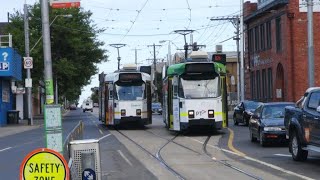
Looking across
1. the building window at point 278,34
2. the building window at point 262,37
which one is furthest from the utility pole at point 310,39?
the building window at point 262,37

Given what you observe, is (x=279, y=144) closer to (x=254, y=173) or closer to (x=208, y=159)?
(x=208, y=159)

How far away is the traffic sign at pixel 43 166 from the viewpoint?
22.1ft

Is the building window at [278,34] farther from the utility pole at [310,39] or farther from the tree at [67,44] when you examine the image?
the tree at [67,44]

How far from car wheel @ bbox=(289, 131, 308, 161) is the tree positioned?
38.3 metres

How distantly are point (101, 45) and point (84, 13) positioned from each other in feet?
12.0

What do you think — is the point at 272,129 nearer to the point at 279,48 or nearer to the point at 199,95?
the point at 199,95

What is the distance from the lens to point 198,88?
26109 millimetres

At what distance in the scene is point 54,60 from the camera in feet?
184

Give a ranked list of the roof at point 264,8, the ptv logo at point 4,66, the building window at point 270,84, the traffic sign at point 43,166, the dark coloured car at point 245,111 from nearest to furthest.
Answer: the traffic sign at point 43,166 < the dark coloured car at point 245,111 < the ptv logo at point 4,66 < the roof at point 264,8 < the building window at point 270,84

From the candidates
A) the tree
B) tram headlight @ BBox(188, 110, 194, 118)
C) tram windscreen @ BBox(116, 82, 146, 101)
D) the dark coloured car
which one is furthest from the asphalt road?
the tree

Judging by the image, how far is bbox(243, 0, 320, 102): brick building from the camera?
145ft

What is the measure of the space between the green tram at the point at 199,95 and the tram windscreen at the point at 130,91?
657cm

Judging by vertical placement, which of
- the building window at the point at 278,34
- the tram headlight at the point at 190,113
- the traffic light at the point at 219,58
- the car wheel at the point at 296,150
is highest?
the building window at the point at 278,34

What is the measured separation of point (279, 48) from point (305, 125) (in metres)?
32.9
